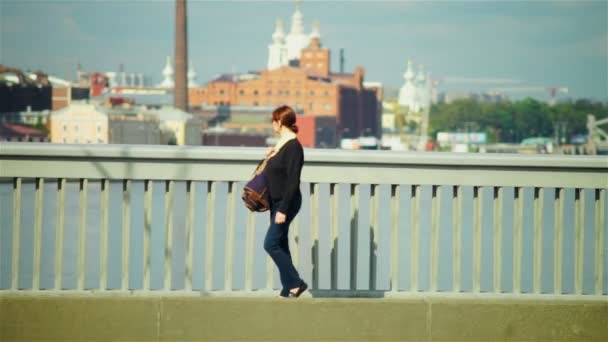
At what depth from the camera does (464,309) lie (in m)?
4.89

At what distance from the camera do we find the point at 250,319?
189 inches

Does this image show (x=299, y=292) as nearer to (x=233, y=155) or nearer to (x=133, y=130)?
(x=233, y=155)

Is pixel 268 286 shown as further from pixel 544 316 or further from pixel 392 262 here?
pixel 544 316

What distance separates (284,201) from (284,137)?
0.30 m

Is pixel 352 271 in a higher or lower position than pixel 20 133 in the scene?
lower

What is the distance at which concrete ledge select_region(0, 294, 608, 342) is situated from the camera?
4.79 meters

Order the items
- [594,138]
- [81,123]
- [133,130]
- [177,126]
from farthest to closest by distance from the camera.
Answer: [594,138] → [177,126] → [133,130] → [81,123]

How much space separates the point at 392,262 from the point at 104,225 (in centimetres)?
127

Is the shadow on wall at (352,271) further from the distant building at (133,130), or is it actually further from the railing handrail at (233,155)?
the distant building at (133,130)

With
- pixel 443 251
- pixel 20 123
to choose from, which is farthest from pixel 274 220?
pixel 20 123

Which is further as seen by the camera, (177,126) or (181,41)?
(177,126)

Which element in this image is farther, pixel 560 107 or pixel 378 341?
pixel 560 107

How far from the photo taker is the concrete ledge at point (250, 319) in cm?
479

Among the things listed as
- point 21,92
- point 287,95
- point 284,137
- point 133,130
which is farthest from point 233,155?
point 287,95
